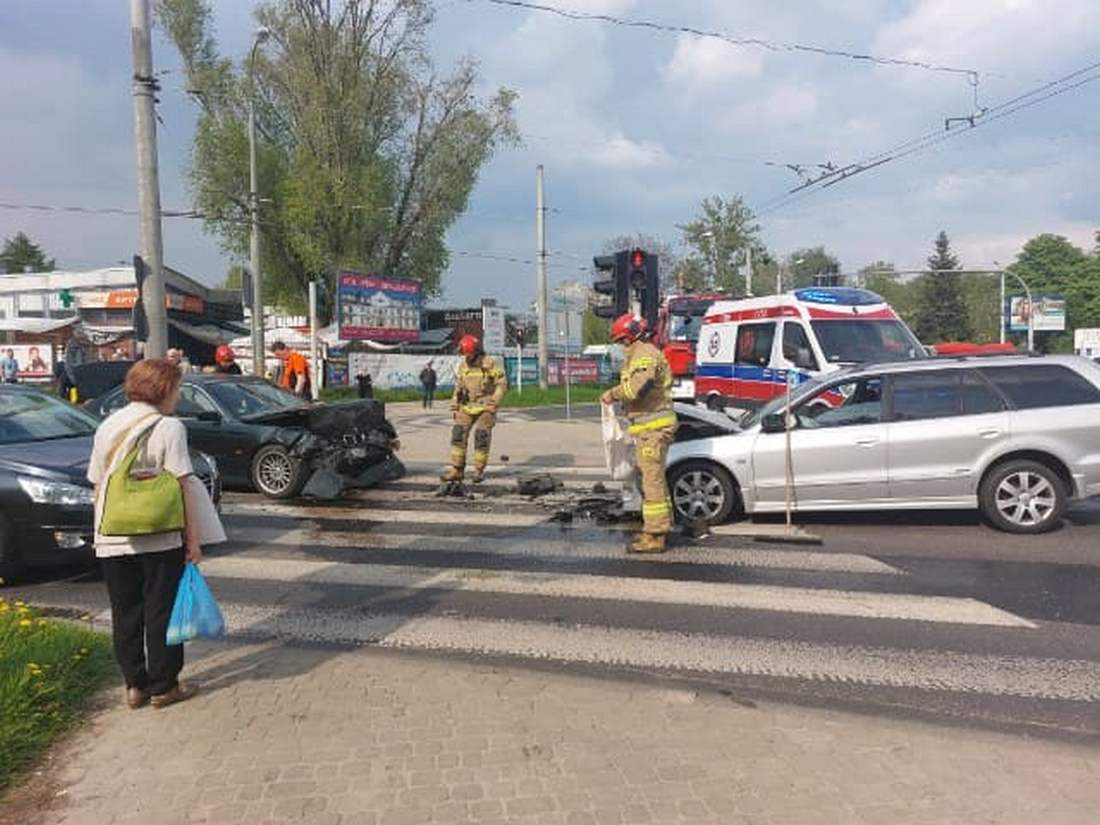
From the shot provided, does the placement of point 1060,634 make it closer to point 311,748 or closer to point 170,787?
point 311,748

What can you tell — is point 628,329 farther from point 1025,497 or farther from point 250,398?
point 250,398

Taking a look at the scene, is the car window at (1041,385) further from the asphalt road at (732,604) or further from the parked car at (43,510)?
the parked car at (43,510)

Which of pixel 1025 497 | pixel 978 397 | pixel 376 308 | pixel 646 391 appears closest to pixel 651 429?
pixel 646 391

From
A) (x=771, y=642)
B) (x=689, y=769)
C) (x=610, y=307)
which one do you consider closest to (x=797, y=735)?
(x=689, y=769)

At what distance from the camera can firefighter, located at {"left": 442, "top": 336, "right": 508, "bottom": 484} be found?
11.0 metres

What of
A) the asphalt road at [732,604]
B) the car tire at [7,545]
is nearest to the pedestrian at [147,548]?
the asphalt road at [732,604]

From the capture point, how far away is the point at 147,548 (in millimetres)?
4188

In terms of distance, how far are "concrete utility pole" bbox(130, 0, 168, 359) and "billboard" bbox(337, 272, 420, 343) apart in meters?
21.0

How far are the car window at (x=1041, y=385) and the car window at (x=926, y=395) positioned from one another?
0.32 m

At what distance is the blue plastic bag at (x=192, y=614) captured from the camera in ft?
13.6

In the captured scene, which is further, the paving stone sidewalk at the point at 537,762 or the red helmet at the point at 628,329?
the red helmet at the point at 628,329

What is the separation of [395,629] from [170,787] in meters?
2.12

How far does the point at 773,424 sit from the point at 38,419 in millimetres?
6519

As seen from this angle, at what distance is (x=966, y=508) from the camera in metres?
8.27
